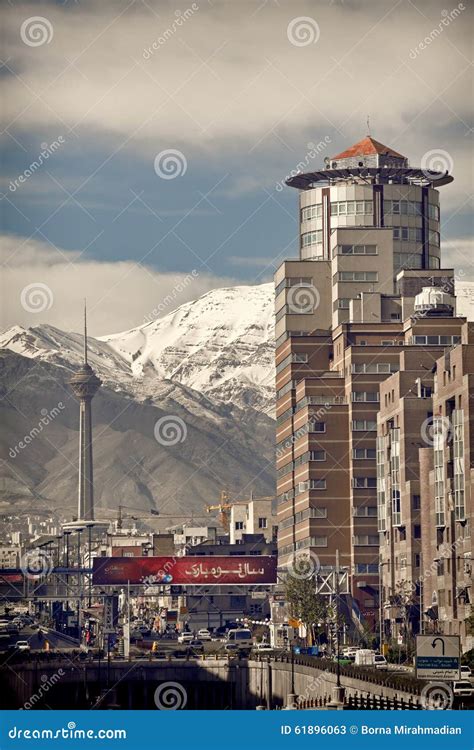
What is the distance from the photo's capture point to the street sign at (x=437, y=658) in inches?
3263

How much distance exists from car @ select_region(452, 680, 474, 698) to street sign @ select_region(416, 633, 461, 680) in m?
1.05

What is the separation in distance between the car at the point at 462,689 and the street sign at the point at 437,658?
3.43ft

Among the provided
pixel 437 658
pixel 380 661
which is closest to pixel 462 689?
pixel 437 658

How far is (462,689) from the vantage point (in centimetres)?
8950

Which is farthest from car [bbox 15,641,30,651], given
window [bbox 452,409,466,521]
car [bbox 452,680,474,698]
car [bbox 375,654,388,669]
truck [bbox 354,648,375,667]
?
car [bbox 452,680,474,698]

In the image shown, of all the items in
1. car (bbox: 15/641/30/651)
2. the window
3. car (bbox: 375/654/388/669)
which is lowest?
car (bbox: 375/654/388/669)

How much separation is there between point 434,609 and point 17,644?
4609cm

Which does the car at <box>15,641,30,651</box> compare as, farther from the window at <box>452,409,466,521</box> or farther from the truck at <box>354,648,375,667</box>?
the window at <box>452,409,466,521</box>

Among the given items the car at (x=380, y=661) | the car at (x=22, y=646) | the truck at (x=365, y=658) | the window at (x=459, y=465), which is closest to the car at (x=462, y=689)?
the car at (x=380, y=661)

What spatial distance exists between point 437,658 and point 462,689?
593 cm

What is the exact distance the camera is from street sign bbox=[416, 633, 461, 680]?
82.9 meters

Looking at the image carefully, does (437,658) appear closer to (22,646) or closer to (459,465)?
(459,465)

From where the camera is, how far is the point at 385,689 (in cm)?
9669
